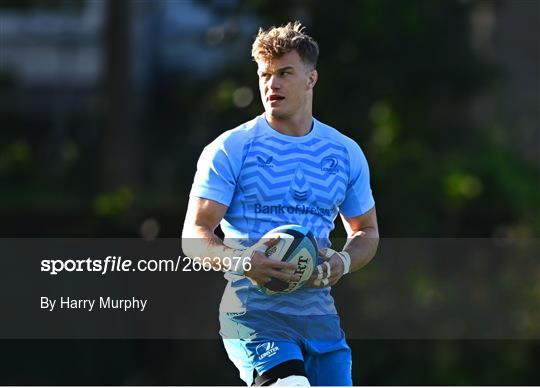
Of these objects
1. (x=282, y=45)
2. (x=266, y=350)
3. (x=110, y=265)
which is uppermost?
(x=282, y=45)

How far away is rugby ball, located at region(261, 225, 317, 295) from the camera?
220 inches

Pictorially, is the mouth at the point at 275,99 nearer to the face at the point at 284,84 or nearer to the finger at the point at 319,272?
the face at the point at 284,84

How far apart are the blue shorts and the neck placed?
33.5 inches

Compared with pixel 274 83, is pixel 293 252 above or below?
below

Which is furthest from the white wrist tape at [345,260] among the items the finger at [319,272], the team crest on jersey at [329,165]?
the team crest on jersey at [329,165]

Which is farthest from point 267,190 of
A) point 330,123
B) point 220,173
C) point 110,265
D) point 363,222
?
point 330,123

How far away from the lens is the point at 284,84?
5855 mm

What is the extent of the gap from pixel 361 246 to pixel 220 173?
0.80 meters

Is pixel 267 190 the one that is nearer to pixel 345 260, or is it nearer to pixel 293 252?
pixel 293 252

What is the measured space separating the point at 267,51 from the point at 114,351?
1159cm

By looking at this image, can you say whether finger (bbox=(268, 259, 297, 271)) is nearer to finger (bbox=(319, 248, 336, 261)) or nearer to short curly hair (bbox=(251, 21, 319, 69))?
finger (bbox=(319, 248, 336, 261))

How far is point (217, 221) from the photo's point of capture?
18.9ft

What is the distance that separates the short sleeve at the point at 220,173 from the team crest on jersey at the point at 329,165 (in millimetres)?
407

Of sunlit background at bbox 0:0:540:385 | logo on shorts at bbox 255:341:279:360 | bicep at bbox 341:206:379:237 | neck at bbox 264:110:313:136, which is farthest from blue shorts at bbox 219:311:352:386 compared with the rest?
sunlit background at bbox 0:0:540:385
